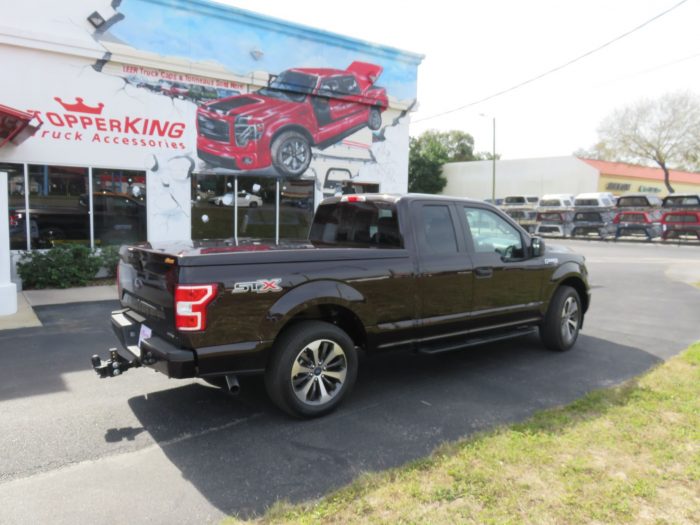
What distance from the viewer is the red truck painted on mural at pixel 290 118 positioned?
12758mm

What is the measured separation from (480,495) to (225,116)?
11.7 m

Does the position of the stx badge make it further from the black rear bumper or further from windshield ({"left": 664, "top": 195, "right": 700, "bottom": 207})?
windshield ({"left": 664, "top": 195, "right": 700, "bottom": 207})

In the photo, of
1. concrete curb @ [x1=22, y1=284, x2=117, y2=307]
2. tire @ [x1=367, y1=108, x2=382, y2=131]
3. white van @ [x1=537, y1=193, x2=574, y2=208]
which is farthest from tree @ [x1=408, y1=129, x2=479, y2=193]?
concrete curb @ [x1=22, y1=284, x2=117, y2=307]

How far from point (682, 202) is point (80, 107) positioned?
2763cm

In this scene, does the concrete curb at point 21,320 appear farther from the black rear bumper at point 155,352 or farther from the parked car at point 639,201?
the parked car at point 639,201

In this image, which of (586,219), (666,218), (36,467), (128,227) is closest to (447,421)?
(36,467)

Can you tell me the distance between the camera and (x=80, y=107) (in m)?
10.8

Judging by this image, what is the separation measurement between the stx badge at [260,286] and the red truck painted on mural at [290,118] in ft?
31.4

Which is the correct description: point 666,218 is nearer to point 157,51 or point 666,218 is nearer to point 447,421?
point 157,51

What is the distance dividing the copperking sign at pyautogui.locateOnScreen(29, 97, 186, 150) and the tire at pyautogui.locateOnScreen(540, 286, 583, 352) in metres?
9.43

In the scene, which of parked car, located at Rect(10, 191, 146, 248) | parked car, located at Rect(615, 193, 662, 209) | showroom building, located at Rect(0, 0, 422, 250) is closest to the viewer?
showroom building, located at Rect(0, 0, 422, 250)

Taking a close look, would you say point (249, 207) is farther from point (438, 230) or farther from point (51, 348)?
point (438, 230)

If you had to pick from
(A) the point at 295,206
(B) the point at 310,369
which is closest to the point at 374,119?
(A) the point at 295,206

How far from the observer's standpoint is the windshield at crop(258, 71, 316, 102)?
13.4m
